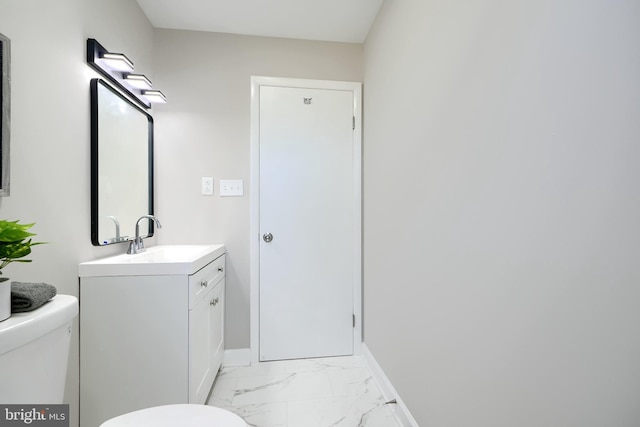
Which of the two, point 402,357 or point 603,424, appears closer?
point 603,424

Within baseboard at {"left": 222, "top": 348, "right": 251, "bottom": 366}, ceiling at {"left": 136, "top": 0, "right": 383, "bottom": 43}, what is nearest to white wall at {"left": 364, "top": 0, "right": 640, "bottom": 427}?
ceiling at {"left": 136, "top": 0, "right": 383, "bottom": 43}

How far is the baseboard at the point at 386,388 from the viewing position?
1397mm

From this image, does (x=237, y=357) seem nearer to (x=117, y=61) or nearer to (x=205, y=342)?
(x=205, y=342)

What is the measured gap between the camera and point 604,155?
56cm

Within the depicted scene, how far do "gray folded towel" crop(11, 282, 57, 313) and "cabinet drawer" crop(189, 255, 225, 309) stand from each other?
566 millimetres

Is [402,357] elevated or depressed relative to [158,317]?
depressed

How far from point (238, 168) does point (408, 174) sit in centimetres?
126

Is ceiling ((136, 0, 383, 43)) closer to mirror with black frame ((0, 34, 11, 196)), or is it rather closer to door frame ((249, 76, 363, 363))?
door frame ((249, 76, 363, 363))

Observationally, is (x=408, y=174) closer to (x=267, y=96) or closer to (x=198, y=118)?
(x=267, y=96)

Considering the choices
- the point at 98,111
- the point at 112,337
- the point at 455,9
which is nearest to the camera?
the point at 455,9

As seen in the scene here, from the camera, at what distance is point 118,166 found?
5.17 feet

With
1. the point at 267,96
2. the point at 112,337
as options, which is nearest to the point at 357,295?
the point at 112,337

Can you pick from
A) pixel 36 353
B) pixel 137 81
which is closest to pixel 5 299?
pixel 36 353

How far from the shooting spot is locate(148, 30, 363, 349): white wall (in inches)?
79.6
